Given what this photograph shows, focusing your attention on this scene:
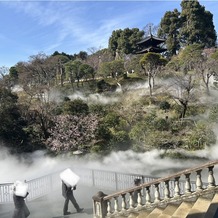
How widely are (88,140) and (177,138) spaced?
6.42m

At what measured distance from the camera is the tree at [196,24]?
43.3 metres

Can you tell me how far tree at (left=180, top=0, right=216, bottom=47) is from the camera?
142ft

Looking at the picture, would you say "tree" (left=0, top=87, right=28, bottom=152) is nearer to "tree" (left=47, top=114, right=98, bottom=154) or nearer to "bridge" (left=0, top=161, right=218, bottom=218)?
"tree" (left=47, top=114, right=98, bottom=154)

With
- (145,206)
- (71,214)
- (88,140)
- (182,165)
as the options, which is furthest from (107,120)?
(145,206)

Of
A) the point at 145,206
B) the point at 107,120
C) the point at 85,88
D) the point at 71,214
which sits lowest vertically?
the point at 71,214

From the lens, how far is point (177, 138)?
811 inches

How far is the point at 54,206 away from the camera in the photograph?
1127cm

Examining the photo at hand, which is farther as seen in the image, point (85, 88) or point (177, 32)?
point (177, 32)

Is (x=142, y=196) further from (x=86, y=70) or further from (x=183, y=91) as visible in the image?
(x=86, y=70)

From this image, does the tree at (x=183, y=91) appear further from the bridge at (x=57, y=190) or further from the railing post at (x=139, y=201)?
the railing post at (x=139, y=201)

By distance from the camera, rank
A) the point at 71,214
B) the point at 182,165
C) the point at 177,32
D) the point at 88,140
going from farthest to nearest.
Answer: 1. the point at 177,32
2. the point at 88,140
3. the point at 182,165
4. the point at 71,214

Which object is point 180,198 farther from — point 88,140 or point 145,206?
point 88,140

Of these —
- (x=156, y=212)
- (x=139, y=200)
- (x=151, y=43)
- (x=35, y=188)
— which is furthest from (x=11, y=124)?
(x=151, y=43)

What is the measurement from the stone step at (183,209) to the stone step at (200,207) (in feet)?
0.50
